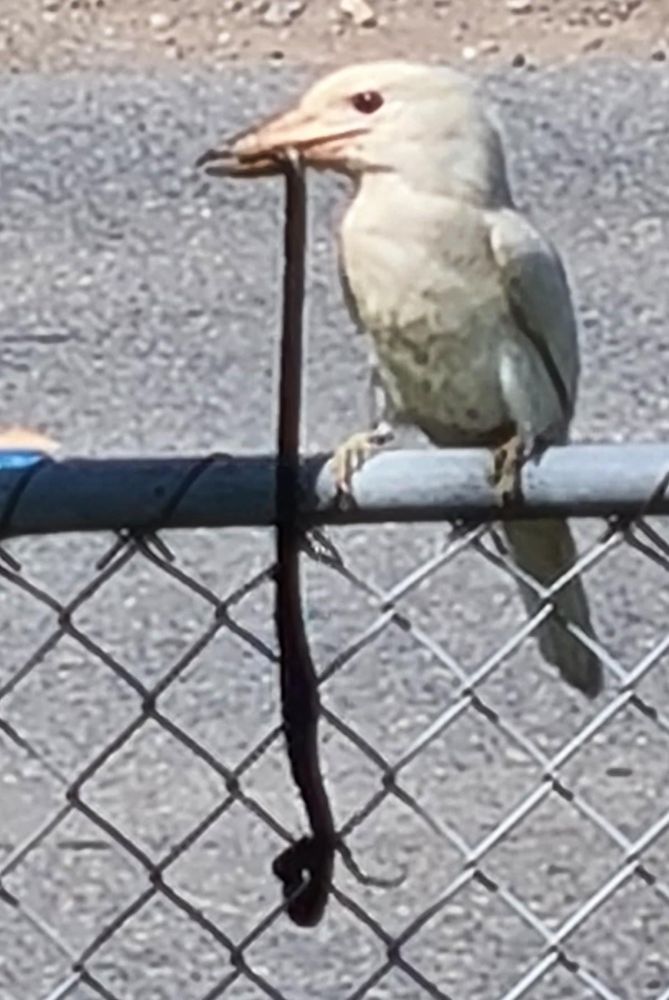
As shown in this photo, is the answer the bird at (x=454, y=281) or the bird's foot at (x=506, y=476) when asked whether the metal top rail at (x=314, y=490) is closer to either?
the bird's foot at (x=506, y=476)

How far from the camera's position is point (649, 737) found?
3.62 meters

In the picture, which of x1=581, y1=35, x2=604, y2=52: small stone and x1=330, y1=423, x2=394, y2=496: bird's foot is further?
x1=581, y1=35, x2=604, y2=52: small stone

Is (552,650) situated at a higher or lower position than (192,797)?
lower

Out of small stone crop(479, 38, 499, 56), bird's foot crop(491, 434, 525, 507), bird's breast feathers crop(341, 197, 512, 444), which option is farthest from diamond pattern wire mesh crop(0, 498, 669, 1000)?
small stone crop(479, 38, 499, 56)

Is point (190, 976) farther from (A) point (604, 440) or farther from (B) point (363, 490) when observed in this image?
(B) point (363, 490)

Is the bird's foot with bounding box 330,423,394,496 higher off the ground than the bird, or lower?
lower

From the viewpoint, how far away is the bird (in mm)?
2594

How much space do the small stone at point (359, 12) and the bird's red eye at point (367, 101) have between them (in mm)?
3008

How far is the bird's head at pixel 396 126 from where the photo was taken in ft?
7.78

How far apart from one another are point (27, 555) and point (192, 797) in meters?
0.67

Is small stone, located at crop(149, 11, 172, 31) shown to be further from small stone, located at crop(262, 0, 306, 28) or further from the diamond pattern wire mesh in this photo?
the diamond pattern wire mesh

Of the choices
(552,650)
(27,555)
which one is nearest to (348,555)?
(27,555)

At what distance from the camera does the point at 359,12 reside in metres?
5.51

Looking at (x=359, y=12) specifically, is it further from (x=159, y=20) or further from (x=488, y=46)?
(x=159, y=20)
